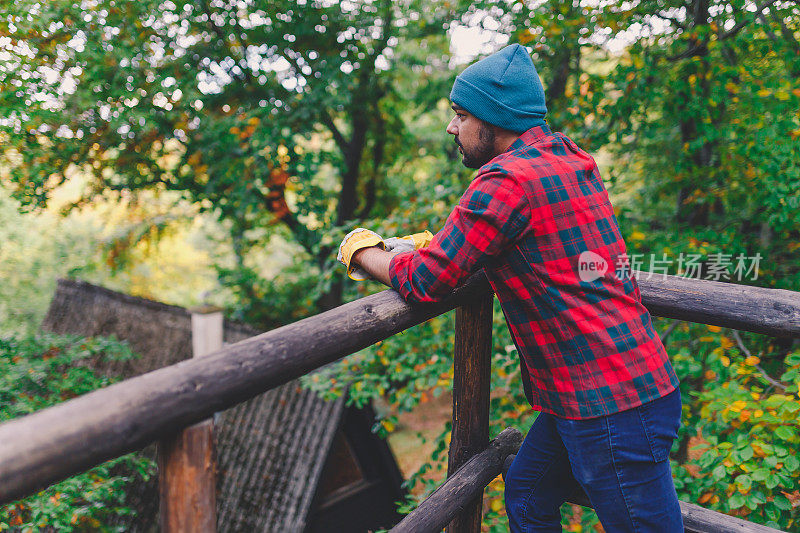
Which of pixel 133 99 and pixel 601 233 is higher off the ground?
pixel 133 99

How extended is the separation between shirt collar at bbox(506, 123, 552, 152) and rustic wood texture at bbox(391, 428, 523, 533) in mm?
1178

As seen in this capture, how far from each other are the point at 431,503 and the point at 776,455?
1577 millimetres

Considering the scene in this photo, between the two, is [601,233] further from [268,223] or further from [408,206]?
[268,223]

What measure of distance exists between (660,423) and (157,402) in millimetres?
1281

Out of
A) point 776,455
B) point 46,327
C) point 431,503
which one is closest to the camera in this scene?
point 431,503

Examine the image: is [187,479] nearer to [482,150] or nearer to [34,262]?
Result: [482,150]

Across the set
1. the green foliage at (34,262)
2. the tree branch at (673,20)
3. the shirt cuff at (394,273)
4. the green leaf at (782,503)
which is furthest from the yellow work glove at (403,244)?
the green foliage at (34,262)

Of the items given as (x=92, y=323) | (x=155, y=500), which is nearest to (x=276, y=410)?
(x=155, y=500)

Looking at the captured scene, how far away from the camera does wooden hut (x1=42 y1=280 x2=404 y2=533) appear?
697 centimetres

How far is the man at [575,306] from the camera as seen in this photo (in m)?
1.39

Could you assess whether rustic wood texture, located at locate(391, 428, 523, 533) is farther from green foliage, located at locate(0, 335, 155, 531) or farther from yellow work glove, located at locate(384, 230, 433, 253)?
green foliage, located at locate(0, 335, 155, 531)

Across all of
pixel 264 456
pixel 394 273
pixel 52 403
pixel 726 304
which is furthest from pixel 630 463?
pixel 264 456

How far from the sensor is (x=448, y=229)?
144 centimetres

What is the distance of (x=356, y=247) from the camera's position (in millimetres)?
1734
